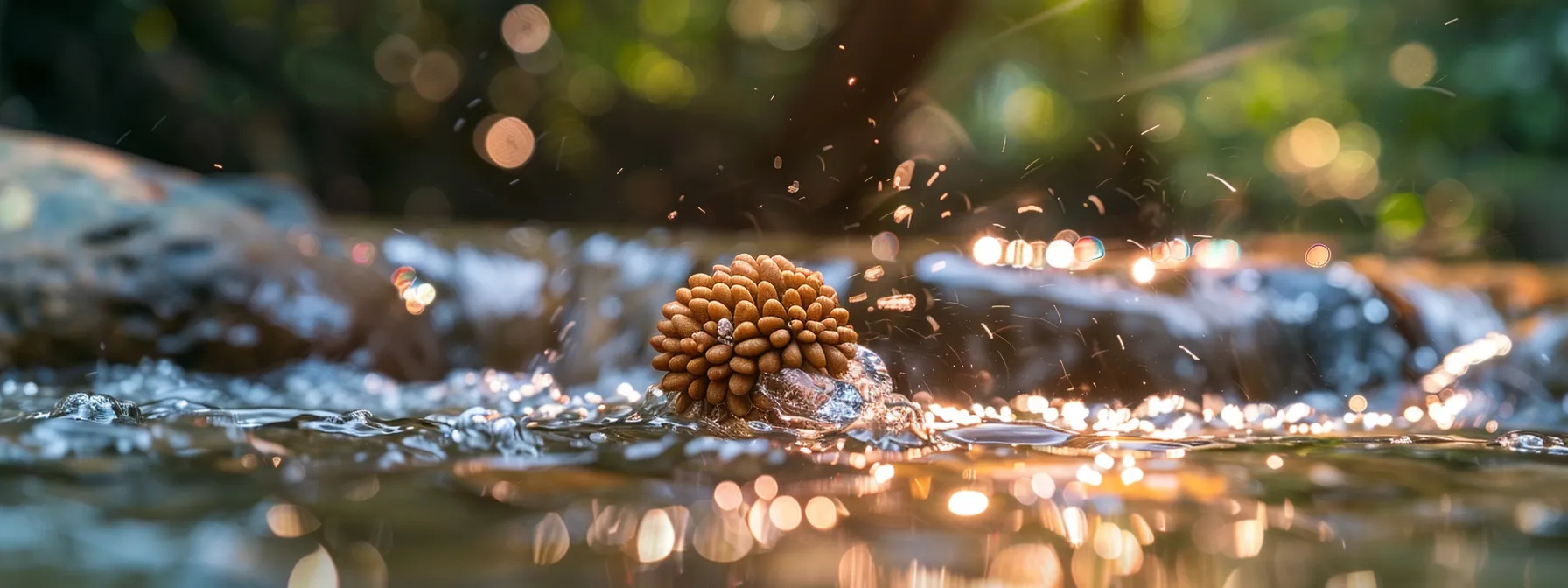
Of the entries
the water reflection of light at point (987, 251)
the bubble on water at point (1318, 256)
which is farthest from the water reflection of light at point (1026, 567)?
the bubble on water at point (1318, 256)

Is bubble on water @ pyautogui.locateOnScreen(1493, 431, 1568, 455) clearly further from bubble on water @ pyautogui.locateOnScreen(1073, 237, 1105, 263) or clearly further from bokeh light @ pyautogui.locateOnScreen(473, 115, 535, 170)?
bokeh light @ pyautogui.locateOnScreen(473, 115, 535, 170)

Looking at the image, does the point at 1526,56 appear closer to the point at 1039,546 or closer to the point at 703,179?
the point at 703,179

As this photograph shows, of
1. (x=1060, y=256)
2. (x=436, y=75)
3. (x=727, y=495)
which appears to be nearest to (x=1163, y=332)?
(x=1060, y=256)

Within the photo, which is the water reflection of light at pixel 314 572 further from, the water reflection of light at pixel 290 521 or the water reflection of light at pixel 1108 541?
the water reflection of light at pixel 1108 541

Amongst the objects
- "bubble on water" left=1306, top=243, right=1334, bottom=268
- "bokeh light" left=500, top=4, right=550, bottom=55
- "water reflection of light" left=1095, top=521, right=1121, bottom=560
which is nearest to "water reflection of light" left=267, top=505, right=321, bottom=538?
"water reflection of light" left=1095, top=521, right=1121, bottom=560

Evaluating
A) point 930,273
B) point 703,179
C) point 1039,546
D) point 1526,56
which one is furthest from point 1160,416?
point 1526,56

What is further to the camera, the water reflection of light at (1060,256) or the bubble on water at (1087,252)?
the bubble on water at (1087,252)
